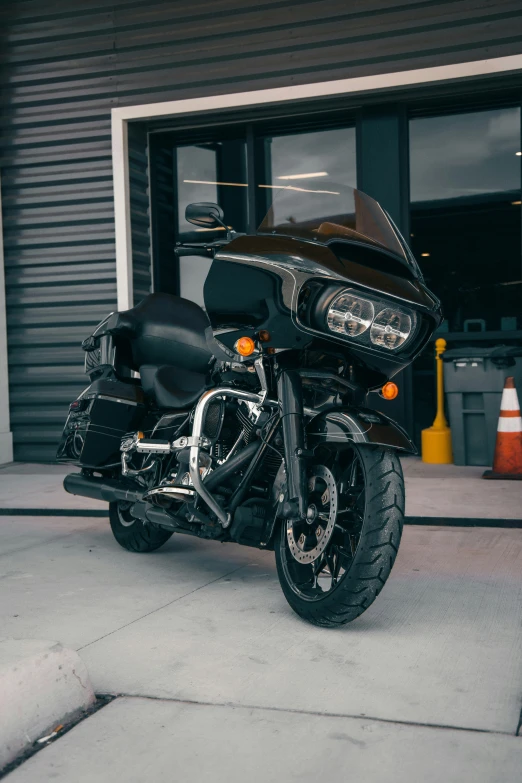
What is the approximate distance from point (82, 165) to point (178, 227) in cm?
115

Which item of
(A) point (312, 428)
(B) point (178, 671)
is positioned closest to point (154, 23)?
(A) point (312, 428)

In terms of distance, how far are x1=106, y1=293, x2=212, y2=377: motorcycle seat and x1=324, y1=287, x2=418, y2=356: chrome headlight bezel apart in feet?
4.39

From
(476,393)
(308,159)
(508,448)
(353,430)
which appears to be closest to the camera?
(353,430)

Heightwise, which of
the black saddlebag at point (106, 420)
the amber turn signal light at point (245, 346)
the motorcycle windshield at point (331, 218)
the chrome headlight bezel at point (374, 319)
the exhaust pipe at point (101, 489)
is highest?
the motorcycle windshield at point (331, 218)

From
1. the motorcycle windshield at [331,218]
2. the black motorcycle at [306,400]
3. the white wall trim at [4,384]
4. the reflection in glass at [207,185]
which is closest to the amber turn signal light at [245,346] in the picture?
the black motorcycle at [306,400]

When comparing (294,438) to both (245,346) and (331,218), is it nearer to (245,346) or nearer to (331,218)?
(245,346)

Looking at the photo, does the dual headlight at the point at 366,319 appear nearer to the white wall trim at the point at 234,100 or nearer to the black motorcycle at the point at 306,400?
the black motorcycle at the point at 306,400

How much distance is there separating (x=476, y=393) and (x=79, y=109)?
4.73m

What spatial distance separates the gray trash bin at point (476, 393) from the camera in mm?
7652

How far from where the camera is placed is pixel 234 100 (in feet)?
26.9

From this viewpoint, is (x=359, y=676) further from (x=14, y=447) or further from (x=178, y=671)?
(x=14, y=447)

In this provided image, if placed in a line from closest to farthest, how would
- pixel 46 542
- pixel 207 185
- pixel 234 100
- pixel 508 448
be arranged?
pixel 46 542 → pixel 508 448 → pixel 234 100 → pixel 207 185

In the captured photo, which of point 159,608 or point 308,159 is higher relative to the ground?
point 308,159

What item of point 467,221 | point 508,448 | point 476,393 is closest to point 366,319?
point 508,448
